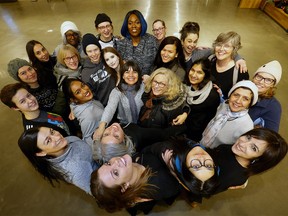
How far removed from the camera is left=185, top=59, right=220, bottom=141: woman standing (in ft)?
6.91

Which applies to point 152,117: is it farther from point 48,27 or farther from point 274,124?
point 48,27

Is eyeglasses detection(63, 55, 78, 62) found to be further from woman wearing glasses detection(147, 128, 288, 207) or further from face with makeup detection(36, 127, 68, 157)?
woman wearing glasses detection(147, 128, 288, 207)

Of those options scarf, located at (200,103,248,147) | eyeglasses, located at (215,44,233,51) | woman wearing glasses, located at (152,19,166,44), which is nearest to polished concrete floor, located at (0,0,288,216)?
scarf, located at (200,103,248,147)

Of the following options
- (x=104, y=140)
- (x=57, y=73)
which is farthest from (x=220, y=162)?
(x=57, y=73)

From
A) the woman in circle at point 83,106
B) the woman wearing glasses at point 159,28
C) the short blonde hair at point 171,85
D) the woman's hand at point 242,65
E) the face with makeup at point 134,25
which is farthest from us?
the woman wearing glasses at point 159,28

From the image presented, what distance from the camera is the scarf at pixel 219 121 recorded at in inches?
74.5

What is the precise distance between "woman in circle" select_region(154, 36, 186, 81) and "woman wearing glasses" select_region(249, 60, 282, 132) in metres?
0.94

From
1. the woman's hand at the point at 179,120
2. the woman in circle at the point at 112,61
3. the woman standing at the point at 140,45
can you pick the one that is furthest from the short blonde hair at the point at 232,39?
the woman in circle at the point at 112,61

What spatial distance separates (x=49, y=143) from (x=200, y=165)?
4.20ft

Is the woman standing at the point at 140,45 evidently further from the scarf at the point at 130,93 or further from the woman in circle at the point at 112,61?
the scarf at the point at 130,93

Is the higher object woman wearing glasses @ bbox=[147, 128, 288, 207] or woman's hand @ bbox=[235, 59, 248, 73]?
woman's hand @ bbox=[235, 59, 248, 73]

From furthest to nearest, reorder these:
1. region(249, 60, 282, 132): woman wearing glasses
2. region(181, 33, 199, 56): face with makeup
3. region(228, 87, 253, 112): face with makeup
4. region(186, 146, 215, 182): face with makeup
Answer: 1. region(181, 33, 199, 56): face with makeup
2. region(249, 60, 282, 132): woman wearing glasses
3. region(228, 87, 253, 112): face with makeup
4. region(186, 146, 215, 182): face with makeup

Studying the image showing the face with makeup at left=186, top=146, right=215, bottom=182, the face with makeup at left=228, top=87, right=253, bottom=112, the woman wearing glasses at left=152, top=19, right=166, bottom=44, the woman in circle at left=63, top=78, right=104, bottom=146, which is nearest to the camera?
the face with makeup at left=186, top=146, right=215, bottom=182

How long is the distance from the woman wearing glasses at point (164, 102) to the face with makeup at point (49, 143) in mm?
986
